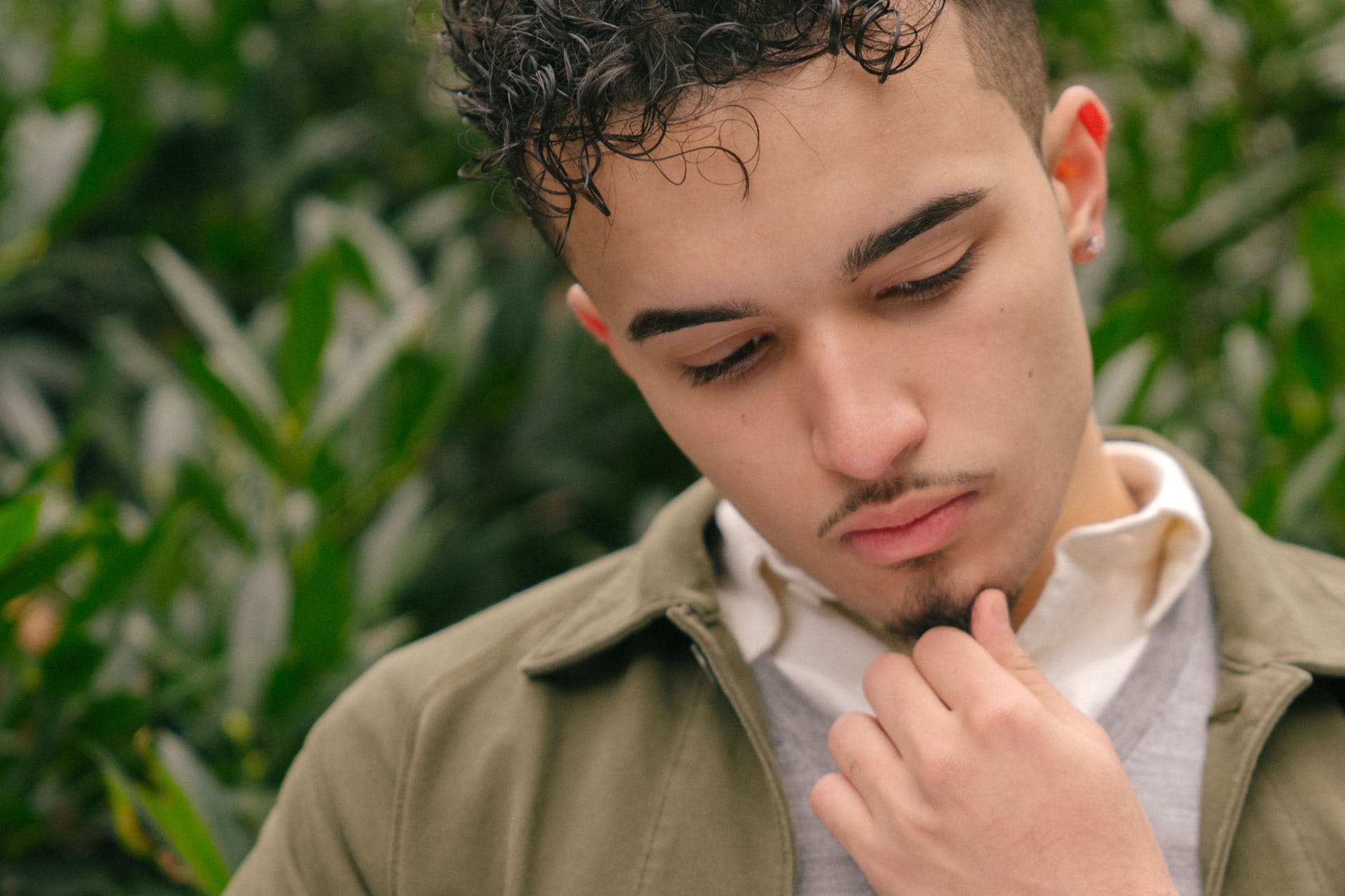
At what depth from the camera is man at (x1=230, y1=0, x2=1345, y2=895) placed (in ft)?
3.34

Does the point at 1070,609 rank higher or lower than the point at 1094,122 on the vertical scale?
lower

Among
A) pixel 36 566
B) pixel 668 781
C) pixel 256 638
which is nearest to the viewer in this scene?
pixel 668 781

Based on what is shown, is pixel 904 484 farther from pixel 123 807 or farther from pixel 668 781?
pixel 123 807

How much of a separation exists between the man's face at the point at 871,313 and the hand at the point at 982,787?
3.2 inches

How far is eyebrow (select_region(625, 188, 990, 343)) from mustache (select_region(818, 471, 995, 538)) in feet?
0.60

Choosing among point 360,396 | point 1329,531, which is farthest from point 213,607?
point 1329,531

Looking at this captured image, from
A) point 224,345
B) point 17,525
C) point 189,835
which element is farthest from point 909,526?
point 224,345

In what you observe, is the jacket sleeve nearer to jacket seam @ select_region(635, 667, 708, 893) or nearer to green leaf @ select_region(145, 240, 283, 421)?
jacket seam @ select_region(635, 667, 708, 893)

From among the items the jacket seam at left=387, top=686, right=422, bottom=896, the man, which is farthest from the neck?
the jacket seam at left=387, top=686, right=422, bottom=896

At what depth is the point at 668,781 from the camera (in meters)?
1.24

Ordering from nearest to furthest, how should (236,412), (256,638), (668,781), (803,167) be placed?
(803,167) → (668,781) → (256,638) → (236,412)

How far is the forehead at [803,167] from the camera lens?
1007 mm

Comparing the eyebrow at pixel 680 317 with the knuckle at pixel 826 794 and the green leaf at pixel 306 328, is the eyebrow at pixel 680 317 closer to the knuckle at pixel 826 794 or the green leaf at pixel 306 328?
the knuckle at pixel 826 794

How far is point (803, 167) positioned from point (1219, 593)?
673mm
